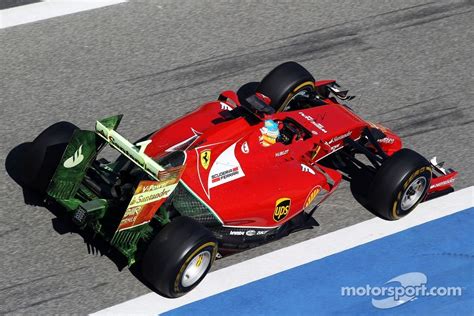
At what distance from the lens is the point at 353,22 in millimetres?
14031

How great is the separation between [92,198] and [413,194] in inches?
139

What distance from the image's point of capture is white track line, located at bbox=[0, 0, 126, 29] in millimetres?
13695

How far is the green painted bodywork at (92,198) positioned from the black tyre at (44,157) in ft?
1.39

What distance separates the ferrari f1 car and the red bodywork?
0.04 ft

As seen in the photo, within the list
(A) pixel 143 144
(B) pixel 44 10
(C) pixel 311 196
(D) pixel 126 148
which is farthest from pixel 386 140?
(B) pixel 44 10

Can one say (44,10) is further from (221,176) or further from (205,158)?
(221,176)

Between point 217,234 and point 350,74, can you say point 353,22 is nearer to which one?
point 350,74

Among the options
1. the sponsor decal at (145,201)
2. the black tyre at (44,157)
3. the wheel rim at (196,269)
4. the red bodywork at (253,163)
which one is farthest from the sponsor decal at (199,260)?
the black tyre at (44,157)

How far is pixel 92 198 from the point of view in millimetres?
9211

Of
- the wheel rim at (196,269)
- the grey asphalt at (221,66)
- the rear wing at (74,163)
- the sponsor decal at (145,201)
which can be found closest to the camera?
the sponsor decal at (145,201)

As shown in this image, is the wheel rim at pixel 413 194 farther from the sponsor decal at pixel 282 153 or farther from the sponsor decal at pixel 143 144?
the sponsor decal at pixel 143 144

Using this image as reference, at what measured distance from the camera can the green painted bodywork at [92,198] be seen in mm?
8719

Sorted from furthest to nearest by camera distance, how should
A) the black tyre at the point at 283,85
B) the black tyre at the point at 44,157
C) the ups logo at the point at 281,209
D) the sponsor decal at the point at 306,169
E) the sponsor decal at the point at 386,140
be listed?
the black tyre at the point at 283,85 → the sponsor decal at the point at 386,140 → the sponsor decal at the point at 306,169 → the black tyre at the point at 44,157 → the ups logo at the point at 281,209

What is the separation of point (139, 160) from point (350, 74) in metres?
5.00
